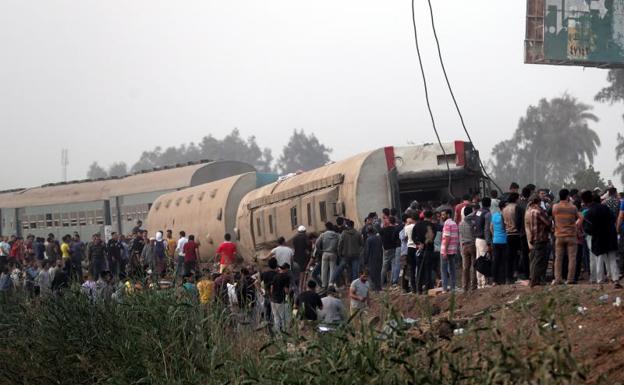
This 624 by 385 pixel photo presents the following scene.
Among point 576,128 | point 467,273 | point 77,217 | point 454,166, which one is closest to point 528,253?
point 467,273

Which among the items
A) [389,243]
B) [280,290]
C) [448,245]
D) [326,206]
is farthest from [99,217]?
[280,290]

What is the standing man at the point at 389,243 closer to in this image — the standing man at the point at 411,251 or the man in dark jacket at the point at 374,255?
the man in dark jacket at the point at 374,255

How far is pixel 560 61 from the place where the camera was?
3322cm

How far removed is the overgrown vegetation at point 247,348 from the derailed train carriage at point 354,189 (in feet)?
25.8

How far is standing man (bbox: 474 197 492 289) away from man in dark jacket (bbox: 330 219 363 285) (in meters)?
3.89

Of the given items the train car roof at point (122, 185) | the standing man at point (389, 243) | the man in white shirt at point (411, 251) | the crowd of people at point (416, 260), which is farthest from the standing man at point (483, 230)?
the train car roof at point (122, 185)

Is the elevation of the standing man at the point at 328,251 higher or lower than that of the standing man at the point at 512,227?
lower

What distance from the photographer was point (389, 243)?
781 inches

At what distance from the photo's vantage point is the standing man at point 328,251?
20875 millimetres

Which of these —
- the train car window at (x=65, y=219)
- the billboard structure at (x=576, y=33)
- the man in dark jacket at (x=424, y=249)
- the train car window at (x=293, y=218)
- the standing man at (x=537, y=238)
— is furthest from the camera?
the train car window at (x=65, y=219)

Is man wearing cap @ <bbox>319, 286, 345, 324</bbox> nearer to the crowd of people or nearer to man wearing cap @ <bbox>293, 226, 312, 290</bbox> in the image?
the crowd of people

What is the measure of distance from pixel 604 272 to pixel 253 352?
7.02m

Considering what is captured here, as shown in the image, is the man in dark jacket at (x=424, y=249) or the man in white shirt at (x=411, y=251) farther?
the man in white shirt at (x=411, y=251)

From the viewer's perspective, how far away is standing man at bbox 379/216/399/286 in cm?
1977
